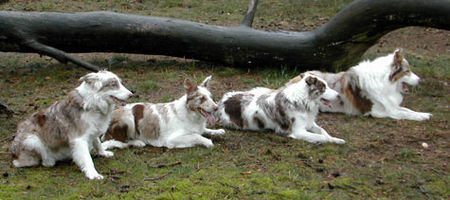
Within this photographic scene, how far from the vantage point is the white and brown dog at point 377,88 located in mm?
9398

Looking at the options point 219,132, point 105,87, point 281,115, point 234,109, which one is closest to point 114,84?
point 105,87

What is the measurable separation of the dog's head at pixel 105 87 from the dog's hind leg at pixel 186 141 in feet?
4.16

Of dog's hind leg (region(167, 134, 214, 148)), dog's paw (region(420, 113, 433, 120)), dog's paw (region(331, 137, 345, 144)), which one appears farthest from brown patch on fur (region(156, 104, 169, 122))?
dog's paw (region(420, 113, 433, 120))

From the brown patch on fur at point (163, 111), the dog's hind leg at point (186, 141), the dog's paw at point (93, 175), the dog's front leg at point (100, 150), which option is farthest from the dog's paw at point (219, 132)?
the dog's paw at point (93, 175)

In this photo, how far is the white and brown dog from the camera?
9.40 metres

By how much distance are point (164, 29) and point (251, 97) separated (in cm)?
352

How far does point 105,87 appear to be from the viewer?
6914 mm

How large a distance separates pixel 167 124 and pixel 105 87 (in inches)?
56.7

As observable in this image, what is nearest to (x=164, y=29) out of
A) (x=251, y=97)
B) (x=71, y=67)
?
(x=71, y=67)

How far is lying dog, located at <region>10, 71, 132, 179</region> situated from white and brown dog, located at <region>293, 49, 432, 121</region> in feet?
14.2

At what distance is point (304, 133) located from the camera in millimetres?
8133

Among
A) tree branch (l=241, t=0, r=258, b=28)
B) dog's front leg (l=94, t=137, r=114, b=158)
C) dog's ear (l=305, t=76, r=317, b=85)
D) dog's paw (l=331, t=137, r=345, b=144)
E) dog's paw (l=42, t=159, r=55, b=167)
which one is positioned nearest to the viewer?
dog's paw (l=42, t=159, r=55, b=167)

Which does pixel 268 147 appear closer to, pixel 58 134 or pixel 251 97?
pixel 251 97

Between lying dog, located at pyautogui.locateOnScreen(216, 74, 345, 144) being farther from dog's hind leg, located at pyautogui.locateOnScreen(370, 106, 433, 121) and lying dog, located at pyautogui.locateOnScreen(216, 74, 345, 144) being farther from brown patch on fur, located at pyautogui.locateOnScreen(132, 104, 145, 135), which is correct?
brown patch on fur, located at pyautogui.locateOnScreen(132, 104, 145, 135)
